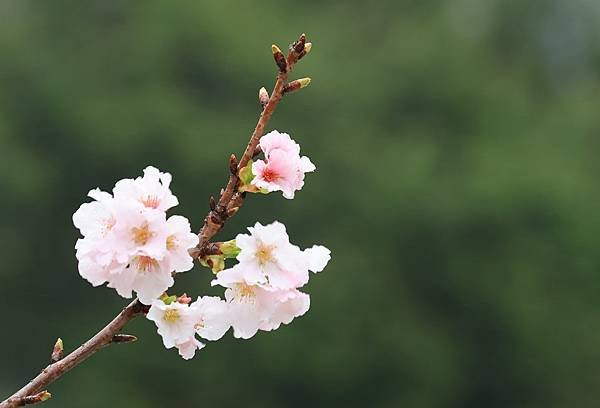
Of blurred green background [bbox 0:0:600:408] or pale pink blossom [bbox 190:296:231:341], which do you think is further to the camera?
blurred green background [bbox 0:0:600:408]

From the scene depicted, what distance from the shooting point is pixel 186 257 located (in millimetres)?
1642

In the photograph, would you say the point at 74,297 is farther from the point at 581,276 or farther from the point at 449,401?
the point at 581,276

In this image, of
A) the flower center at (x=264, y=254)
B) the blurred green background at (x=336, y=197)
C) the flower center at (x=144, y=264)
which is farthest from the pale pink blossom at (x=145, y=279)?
the blurred green background at (x=336, y=197)

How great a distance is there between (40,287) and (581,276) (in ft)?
25.7

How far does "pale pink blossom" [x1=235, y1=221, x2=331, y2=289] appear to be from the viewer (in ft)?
5.42

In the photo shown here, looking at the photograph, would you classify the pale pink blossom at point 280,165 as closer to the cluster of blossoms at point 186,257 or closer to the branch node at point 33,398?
the cluster of blossoms at point 186,257

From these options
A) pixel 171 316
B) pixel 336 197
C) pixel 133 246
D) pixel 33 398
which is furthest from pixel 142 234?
pixel 336 197

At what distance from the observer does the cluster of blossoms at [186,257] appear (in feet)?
5.35

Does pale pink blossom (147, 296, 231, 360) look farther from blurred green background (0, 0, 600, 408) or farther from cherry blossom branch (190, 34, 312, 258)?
blurred green background (0, 0, 600, 408)

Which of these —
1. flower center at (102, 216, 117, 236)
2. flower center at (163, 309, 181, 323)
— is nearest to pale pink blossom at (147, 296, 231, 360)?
flower center at (163, 309, 181, 323)

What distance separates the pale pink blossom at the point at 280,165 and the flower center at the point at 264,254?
8cm

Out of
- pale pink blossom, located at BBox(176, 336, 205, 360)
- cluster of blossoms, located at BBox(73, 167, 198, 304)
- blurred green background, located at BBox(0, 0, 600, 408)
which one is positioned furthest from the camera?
blurred green background, located at BBox(0, 0, 600, 408)

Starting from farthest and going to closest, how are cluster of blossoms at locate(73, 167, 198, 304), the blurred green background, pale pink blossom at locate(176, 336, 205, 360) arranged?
the blurred green background → pale pink blossom at locate(176, 336, 205, 360) → cluster of blossoms at locate(73, 167, 198, 304)

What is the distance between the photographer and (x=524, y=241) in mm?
20500
